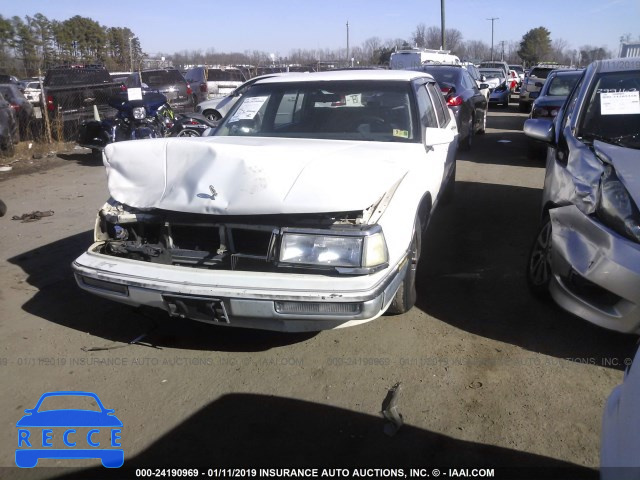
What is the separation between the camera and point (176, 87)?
50.0 ft

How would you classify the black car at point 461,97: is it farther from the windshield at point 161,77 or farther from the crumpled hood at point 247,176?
the windshield at point 161,77

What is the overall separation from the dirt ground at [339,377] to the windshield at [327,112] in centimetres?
133

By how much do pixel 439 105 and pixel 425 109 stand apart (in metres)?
0.94

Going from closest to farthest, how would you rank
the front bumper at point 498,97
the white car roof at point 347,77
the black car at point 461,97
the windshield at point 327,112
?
the windshield at point 327,112
the white car roof at point 347,77
the black car at point 461,97
the front bumper at point 498,97

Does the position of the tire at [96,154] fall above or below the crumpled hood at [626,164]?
below

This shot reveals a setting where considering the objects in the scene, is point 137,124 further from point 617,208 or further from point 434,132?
point 617,208

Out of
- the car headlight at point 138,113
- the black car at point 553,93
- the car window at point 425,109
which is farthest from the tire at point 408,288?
the car headlight at point 138,113

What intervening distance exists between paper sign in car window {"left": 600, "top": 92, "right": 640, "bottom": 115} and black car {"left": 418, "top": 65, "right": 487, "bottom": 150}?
17.9 feet

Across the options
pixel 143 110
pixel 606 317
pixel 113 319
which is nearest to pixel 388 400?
pixel 606 317

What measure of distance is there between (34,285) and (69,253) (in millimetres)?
847

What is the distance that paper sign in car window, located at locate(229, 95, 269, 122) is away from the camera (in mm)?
4746

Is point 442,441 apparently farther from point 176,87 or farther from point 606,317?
point 176,87

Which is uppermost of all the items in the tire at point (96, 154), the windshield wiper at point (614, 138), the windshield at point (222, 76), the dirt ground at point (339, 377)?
the windshield at point (222, 76)

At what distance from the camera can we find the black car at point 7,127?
35.0 feet
